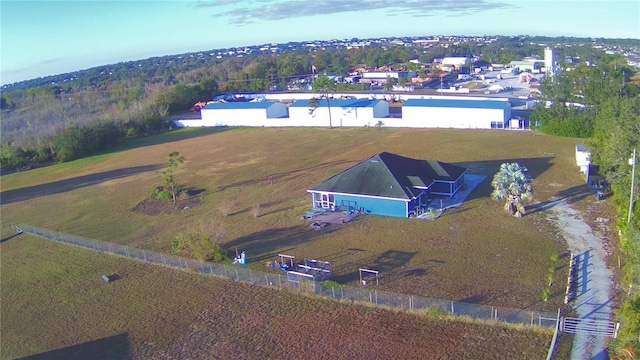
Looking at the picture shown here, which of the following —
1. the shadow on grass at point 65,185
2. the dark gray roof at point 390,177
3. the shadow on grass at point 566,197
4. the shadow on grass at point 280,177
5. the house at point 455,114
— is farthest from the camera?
the house at point 455,114

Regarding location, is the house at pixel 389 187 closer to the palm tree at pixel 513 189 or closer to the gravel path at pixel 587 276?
the palm tree at pixel 513 189

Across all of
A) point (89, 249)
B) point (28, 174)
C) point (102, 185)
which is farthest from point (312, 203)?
point (28, 174)

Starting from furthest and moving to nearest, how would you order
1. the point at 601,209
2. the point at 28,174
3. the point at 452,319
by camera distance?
the point at 28,174 → the point at 601,209 → the point at 452,319

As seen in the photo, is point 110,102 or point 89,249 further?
point 110,102

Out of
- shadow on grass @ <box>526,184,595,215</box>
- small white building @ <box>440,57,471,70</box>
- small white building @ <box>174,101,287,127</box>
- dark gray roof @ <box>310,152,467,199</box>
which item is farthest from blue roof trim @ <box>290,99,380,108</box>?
small white building @ <box>440,57,471,70</box>

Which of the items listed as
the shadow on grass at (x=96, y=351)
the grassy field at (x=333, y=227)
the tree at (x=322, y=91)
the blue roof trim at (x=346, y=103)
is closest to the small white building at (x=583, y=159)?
the grassy field at (x=333, y=227)

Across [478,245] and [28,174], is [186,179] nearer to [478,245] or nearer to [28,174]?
[28,174]

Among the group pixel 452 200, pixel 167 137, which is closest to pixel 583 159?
pixel 452 200
